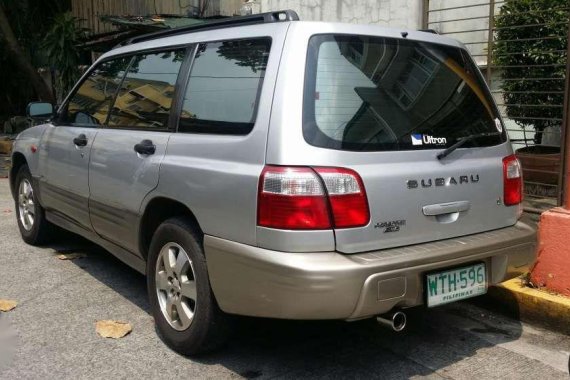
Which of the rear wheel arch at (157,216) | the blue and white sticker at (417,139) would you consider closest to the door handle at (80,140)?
the rear wheel arch at (157,216)

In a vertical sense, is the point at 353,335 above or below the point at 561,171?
below

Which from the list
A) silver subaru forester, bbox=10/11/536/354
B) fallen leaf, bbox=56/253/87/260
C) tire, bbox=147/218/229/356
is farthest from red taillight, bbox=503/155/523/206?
fallen leaf, bbox=56/253/87/260

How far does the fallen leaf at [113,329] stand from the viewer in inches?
143

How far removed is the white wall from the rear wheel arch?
4.72 meters

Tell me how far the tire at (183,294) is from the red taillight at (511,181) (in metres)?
1.70

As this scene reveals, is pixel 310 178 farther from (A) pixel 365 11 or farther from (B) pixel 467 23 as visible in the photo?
(A) pixel 365 11

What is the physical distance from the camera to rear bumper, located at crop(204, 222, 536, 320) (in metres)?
2.62

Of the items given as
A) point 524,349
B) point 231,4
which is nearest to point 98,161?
point 524,349

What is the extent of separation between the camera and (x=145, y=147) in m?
3.52

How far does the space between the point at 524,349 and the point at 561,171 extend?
66.1 inches

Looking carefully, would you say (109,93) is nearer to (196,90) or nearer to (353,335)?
(196,90)

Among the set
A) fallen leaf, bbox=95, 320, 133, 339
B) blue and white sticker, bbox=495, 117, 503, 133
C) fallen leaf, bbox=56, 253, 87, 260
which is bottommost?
fallen leaf, bbox=95, 320, 133, 339

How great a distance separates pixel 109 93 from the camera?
430 cm

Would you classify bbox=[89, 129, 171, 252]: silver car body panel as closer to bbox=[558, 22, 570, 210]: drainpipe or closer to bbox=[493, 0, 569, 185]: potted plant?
bbox=[558, 22, 570, 210]: drainpipe
